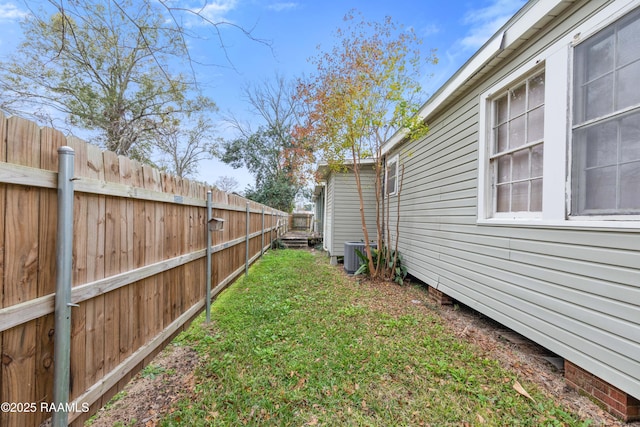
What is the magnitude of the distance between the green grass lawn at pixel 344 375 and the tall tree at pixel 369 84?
2.58 meters

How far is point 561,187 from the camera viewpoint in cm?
238

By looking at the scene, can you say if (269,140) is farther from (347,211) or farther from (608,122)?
(608,122)

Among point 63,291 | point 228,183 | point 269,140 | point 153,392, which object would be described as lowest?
point 153,392

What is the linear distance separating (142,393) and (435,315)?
3.55m

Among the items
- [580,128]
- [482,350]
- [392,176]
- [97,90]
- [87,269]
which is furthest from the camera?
[97,90]

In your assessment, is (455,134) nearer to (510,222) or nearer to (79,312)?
(510,222)

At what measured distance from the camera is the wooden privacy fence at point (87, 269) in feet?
3.87

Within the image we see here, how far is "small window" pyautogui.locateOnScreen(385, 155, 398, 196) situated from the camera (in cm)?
675

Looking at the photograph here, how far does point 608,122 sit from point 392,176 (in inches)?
199

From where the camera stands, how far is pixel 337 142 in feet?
18.6

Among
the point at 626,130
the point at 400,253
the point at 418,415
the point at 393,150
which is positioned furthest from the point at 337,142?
the point at 418,415

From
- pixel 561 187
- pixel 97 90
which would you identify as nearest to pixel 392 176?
pixel 561 187

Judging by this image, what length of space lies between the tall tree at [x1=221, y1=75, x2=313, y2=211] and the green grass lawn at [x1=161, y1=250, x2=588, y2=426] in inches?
611

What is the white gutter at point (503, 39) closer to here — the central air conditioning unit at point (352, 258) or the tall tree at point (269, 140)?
the central air conditioning unit at point (352, 258)
